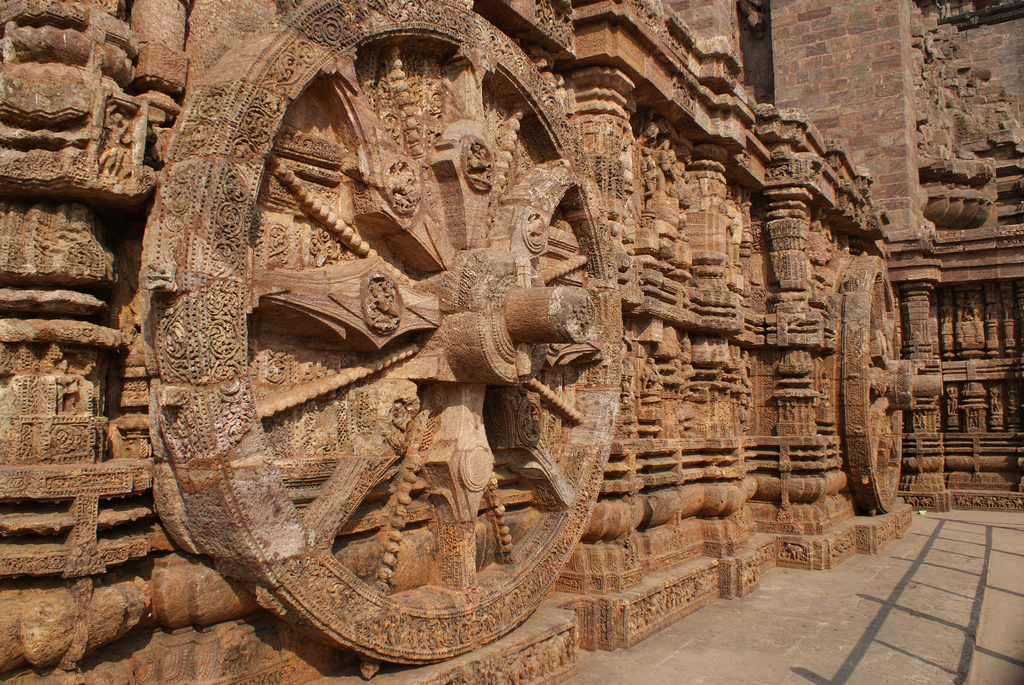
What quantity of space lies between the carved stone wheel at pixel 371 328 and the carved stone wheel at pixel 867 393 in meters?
5.60

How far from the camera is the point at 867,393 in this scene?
8945mm

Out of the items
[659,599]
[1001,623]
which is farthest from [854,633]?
[659,599]

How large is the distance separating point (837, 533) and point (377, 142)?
6699 mm

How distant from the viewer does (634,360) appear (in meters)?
5.82

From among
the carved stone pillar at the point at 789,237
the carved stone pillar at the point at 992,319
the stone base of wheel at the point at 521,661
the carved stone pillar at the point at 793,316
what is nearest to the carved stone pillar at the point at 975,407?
the carved stone pillar at the point at 992,319

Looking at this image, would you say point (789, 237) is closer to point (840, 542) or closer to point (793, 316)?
point (793, 316)

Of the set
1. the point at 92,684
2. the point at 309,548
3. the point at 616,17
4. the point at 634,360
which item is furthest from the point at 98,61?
the point at 634,360

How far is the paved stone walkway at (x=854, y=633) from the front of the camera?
453 centimetres

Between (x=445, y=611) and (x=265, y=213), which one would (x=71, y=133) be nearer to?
(x=265, y=213)

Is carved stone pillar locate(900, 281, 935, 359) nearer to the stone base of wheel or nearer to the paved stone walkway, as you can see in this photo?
the paved stone walkway

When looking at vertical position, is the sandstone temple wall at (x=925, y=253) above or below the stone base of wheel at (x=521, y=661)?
above

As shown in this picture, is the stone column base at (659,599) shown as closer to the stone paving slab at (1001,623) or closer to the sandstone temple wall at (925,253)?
the stone paving slab at (1001,623)

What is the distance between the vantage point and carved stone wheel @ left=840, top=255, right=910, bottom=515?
29.5 ft

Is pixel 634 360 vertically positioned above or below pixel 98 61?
below
